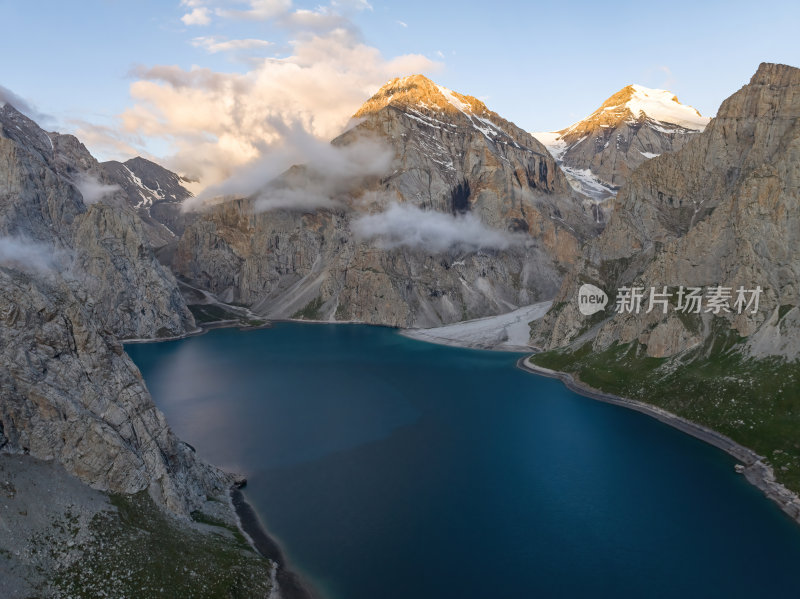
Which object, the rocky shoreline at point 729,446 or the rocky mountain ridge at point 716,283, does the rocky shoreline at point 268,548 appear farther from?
the rocky mountain ridge at point 716,283

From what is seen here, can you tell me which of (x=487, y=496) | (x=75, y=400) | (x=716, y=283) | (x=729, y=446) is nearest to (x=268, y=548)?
(x=75, y=400)

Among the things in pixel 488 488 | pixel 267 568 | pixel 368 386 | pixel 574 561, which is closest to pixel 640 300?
pixel 368 386

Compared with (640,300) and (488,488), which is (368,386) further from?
(640,300)

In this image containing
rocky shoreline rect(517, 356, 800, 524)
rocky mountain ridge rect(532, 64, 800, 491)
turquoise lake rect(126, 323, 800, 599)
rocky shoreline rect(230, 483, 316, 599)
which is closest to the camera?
rocky shoreline rect(230, 483, 316, 599)

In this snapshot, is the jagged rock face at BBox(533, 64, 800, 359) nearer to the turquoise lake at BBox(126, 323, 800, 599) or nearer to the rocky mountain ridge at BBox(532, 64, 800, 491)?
the rocky mountain ridge at BBox(532, 64, 800, 491)

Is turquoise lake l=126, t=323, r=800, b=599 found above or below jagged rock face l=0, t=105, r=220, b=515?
below

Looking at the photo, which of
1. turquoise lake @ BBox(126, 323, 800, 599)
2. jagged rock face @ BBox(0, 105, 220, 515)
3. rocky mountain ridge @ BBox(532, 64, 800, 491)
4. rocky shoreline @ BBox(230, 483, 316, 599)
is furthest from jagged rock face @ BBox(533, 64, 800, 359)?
jagged rock face @ BBox(0, 105, 220, 515)

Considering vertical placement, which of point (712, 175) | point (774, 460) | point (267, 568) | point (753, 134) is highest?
point (753, 134)

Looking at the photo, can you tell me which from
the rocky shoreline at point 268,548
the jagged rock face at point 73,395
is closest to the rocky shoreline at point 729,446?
the rocky shoreline at point 268,548
